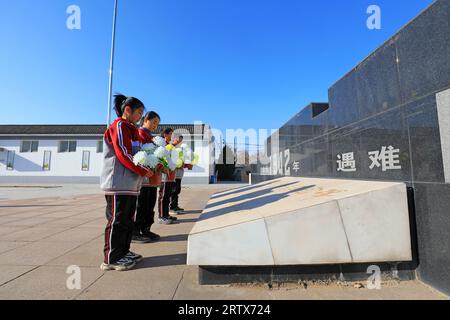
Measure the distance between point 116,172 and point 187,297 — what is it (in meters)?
1.41

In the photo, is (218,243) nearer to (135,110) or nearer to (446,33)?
(135,110)

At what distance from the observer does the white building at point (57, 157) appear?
20.7 meters

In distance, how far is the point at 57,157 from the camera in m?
21.2

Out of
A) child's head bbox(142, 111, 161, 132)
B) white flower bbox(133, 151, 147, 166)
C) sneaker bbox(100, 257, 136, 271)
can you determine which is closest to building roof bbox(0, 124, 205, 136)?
child's head bbox(142, 111, 161, 132)

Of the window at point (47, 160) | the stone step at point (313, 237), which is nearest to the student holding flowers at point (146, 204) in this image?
the stone step at point (313, 237)

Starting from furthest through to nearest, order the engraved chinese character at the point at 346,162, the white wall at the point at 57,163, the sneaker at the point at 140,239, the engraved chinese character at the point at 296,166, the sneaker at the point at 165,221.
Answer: the white wall at the point at 57,163 < the engraved chinese character at the point at 296,166 < the sneaker at the point at 165,221 < the engraved chinese character at the point at 346,162 < the sneaker at the point at 140,239

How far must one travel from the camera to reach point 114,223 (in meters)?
2.45

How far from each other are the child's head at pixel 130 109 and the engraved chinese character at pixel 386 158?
3.03 meters

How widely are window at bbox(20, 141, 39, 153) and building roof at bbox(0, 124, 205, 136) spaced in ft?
2.49

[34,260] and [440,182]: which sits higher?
[440,182]

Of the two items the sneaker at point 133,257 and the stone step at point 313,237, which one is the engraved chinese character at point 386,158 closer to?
the stone step at point 313,237

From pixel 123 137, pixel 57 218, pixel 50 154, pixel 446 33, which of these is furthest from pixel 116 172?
pixel 50 154
